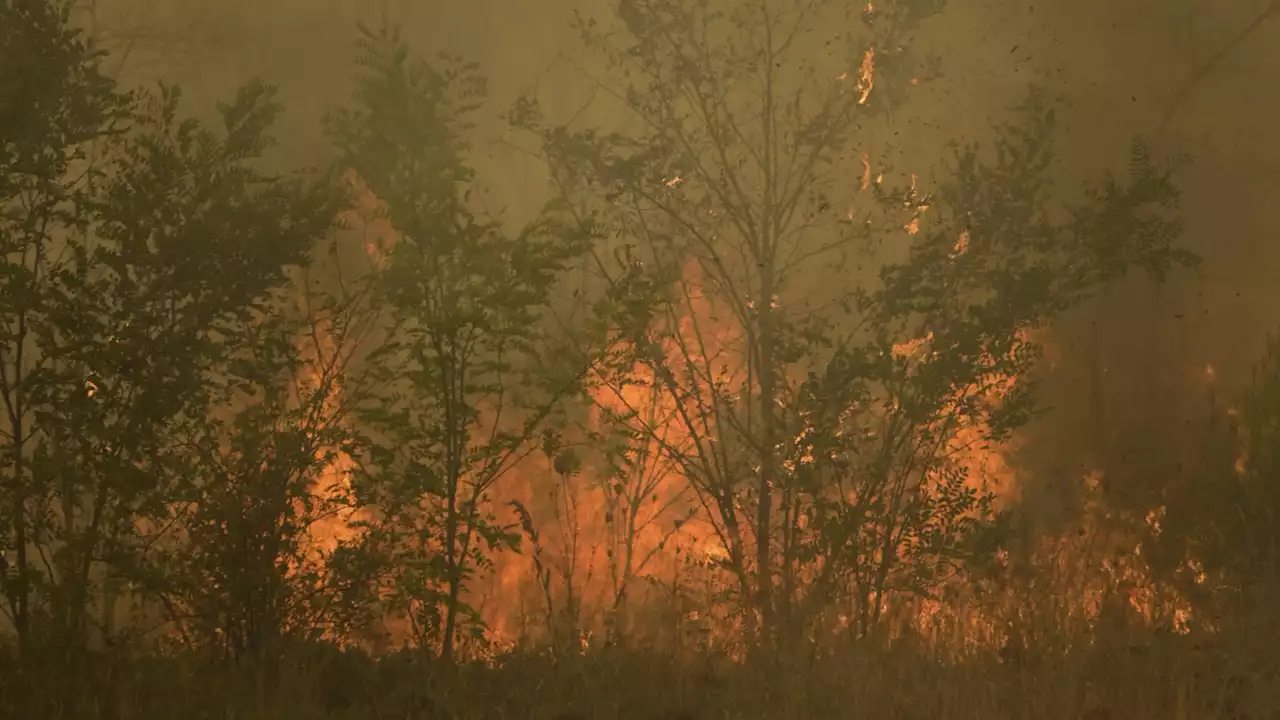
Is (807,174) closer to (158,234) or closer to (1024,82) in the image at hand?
(158,234)

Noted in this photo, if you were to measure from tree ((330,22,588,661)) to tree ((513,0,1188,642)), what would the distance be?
0.56m

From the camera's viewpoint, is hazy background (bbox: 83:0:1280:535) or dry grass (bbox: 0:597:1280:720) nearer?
dry grass (bbox: 0:597:1280:720)

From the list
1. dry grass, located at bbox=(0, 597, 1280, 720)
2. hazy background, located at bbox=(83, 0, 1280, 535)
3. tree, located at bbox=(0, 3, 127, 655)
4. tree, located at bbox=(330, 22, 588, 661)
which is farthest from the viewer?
hazy background, located at bbox=(83, 0, 1280, 535)

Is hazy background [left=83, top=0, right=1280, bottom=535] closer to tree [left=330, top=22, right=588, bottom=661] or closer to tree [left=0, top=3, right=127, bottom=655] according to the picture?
tree [left=330, top=22, right=588, bottom=661]

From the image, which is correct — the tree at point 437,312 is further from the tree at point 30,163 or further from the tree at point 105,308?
the tree at point 30,163

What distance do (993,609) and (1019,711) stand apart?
1444mm

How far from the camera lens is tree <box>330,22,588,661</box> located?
19.4 feet

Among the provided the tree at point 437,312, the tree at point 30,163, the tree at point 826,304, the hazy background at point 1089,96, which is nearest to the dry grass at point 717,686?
the tree at point 437,312

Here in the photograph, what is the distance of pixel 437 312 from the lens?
19.7ft

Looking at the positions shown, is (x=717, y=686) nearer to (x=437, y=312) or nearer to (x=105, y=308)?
(x=437, y=312)

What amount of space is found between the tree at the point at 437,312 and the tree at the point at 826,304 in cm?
56

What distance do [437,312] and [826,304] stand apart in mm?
2461

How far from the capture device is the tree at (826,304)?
6.52m

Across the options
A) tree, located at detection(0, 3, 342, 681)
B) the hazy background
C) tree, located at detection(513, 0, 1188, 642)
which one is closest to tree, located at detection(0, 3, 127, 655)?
tree, located at detection(0, 3, 342, 681)
